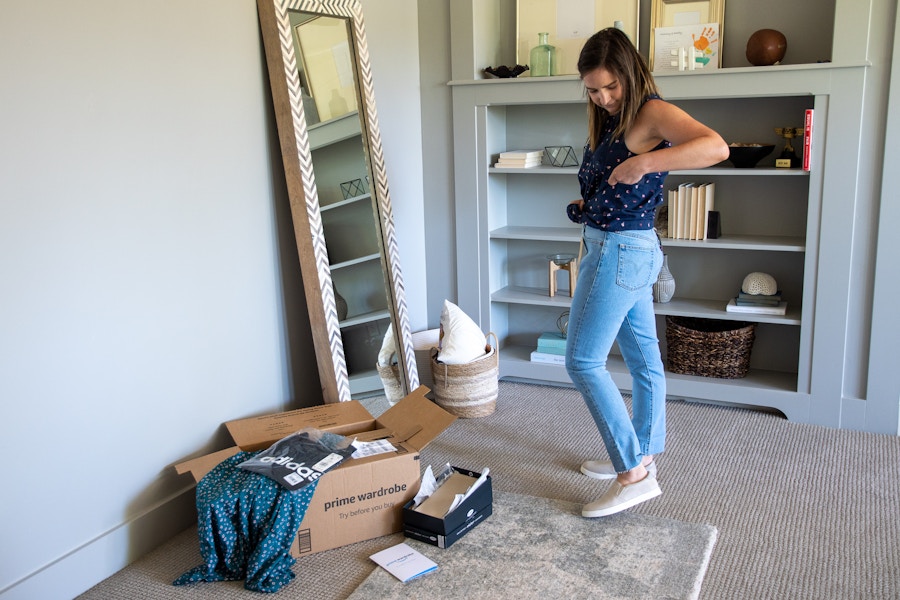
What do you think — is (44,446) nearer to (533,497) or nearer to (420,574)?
(420,574)

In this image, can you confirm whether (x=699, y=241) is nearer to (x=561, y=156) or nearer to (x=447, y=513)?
(x=561, y=156)

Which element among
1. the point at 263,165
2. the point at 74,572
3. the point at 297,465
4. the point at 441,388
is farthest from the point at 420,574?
the point at 263,165

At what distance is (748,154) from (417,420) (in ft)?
5.72

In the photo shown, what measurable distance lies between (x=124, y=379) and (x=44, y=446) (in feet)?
0.94

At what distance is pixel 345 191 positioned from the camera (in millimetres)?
3160

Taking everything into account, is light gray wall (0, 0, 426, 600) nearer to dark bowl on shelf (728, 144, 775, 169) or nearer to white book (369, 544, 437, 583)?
white book (369, 544, 437, 583)

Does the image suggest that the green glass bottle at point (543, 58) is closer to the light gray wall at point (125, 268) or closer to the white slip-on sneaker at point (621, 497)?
the light gray wall at point (125, 268)

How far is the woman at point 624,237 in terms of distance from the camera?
228cm

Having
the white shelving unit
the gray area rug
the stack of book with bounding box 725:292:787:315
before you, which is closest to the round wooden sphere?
the white shelving unit

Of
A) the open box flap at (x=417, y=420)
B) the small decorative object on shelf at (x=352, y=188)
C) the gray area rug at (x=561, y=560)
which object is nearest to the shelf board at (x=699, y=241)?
the small decorative object on shelf at (x=352, y=188)

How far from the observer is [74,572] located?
2.27 metres

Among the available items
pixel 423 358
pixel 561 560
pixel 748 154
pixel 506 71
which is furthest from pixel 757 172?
pixel 561 560

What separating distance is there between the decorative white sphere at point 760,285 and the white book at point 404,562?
189cm

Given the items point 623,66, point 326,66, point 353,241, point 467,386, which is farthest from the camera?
point 467,386
